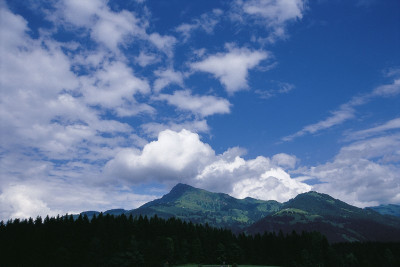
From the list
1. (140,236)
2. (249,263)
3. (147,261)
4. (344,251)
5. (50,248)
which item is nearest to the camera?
(50,248)

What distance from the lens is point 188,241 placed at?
142250 millimetres

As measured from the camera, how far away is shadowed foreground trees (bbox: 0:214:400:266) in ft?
365

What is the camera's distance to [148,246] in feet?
406

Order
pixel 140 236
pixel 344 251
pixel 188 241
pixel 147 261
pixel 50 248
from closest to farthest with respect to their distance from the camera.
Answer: pixel 50 248 < pixel 147 261 < pixel 140 236 < pixel 188 241 < pixel 344 251

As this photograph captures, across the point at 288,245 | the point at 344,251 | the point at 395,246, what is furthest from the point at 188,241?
the point at 395,246

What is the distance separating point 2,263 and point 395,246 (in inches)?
8123

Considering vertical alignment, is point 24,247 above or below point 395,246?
above

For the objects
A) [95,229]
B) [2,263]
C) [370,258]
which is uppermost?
[95,229]

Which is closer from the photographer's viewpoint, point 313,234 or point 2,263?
point 2,263

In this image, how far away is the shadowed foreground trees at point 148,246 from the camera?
4385 inches

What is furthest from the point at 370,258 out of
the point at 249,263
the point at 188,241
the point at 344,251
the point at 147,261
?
the point at 147,261

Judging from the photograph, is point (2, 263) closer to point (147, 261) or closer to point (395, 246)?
point (147, 261)

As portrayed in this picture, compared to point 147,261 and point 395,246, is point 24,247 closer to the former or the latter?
point 147,261

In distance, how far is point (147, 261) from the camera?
12056cm
